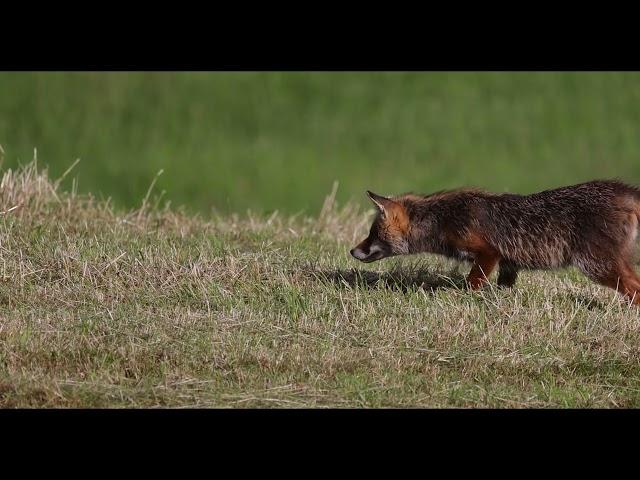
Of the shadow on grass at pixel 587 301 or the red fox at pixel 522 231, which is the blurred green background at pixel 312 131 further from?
the shadow on grass at pixel 587 301

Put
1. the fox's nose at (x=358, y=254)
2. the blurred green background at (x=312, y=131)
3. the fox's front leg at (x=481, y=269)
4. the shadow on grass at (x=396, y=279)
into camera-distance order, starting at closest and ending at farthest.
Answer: the fox's front leg at (x=481, y=269)
the shadow on grass at (x=396, y=279)
the fox's nose at (x=358, y=254)
the blurred green background at (x=312, y=131)

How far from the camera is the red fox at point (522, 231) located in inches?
366

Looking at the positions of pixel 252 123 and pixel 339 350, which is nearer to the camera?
pixel 339 350

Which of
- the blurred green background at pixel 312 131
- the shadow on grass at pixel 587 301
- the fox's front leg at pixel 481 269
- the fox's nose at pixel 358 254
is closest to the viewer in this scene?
the shadow on grass at pixel 587 301

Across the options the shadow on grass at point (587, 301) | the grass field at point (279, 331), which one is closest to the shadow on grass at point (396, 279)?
the grass field at point (279, 331)

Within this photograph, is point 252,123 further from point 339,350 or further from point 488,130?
point 339,350

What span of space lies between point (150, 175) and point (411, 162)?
12.9 feet

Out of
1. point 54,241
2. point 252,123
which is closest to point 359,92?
point 252,123

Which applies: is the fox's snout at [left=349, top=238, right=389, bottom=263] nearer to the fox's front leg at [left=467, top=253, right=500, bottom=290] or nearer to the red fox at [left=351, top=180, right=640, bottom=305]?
the red fox at [left=351, top=180, right=640, bottom=305]

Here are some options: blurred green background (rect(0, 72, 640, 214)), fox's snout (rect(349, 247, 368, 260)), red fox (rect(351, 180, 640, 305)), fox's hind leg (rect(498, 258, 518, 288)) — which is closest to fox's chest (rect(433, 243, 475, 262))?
red fox (rect(351, 180, 640, 305))

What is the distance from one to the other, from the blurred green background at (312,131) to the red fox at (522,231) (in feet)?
19.6

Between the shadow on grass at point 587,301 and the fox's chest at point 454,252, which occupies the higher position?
the fox's chest at point 454,252

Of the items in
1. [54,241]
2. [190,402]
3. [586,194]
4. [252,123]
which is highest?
[252,123]

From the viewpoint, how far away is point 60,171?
639 inches
